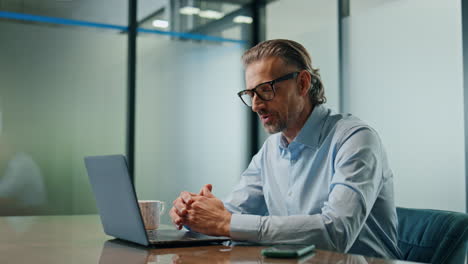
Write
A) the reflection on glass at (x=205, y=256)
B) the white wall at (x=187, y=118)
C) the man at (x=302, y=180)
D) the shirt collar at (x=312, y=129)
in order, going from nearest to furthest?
the reflection on glass at (x=205, y=256) < the man at (x=302, y=180) < the shirt collar at (x=312, y=129) < the white wall at (x=187, y=118)

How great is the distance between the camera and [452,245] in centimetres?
144

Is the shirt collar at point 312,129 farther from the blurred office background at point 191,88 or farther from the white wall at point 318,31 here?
the white wall at point 318,31

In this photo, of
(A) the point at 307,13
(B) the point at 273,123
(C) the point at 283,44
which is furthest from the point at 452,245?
(A) the point at 307,13

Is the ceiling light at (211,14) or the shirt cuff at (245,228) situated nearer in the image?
the shirt cuff at (245,228)

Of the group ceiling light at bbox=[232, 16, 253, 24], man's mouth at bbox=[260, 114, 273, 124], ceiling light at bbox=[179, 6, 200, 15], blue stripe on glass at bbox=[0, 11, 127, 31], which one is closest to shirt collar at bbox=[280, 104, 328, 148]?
man's mouth at bbox=[260, 114, 273, 124]

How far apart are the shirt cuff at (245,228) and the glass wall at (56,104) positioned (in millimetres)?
3573

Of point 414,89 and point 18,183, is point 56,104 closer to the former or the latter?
point 18,183

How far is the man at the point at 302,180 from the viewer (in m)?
1.41

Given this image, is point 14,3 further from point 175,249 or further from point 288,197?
point 175,249

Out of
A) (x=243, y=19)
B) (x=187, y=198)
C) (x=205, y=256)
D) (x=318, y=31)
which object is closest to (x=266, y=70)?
Result: (x=187, y=198)

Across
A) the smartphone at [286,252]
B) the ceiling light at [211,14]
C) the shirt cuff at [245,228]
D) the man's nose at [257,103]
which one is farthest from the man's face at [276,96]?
the ceiling light at [211,14]

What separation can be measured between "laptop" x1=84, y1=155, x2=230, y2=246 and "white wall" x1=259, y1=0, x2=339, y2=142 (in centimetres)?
314

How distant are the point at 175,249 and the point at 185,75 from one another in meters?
4.00

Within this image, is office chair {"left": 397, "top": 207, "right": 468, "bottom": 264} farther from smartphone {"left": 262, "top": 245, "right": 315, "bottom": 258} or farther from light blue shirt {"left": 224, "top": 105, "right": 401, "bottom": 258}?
smartphone {"left": 262, "top": 245, "right": 315, "bottom": 258}
